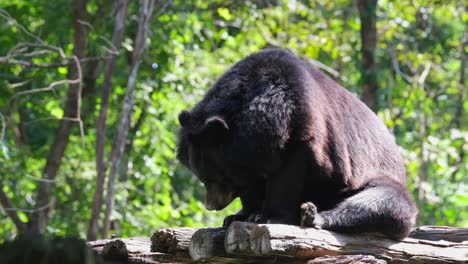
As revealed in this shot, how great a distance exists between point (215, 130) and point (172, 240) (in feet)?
2.50

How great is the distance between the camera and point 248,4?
12.4m

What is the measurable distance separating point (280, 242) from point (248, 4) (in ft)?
29.9

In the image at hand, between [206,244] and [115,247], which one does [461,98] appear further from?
[206,244]

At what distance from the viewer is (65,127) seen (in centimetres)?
1030

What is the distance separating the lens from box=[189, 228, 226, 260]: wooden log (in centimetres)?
401

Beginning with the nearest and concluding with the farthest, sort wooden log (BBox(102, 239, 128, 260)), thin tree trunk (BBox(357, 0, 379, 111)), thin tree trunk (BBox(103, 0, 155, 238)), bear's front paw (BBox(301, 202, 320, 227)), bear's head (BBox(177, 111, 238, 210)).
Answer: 1. bear's front paw (BBox(301, 202, 320, 227))
2. wooden log (BBox(102, 239, 128, 260))
3. bear's head (BBox(177, 111, 238, 210))
4. thin tree trunk (BBox(103, 0, 155, 238))
5. thin tree trunk (BBox(357, 0, 379, 111))

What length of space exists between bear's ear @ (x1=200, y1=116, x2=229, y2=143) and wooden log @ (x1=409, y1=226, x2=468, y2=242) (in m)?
1.47

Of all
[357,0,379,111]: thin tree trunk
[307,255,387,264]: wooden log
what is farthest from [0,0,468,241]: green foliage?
[307,255,387,264]: wooden log

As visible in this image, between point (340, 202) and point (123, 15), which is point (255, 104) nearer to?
point (340, 202)

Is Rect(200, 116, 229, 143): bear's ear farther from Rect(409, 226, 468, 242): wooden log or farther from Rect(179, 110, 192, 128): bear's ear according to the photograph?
Rect(409, 226, 468, 242): wooden log

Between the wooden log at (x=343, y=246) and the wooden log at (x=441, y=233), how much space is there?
0.33 meters

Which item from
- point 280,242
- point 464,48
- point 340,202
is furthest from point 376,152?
point 464,48

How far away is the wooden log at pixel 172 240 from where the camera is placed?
Result: 13.8ft

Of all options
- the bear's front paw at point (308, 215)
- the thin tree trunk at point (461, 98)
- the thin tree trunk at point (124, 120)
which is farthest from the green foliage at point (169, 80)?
the bear's front paw at point (308, 215)
